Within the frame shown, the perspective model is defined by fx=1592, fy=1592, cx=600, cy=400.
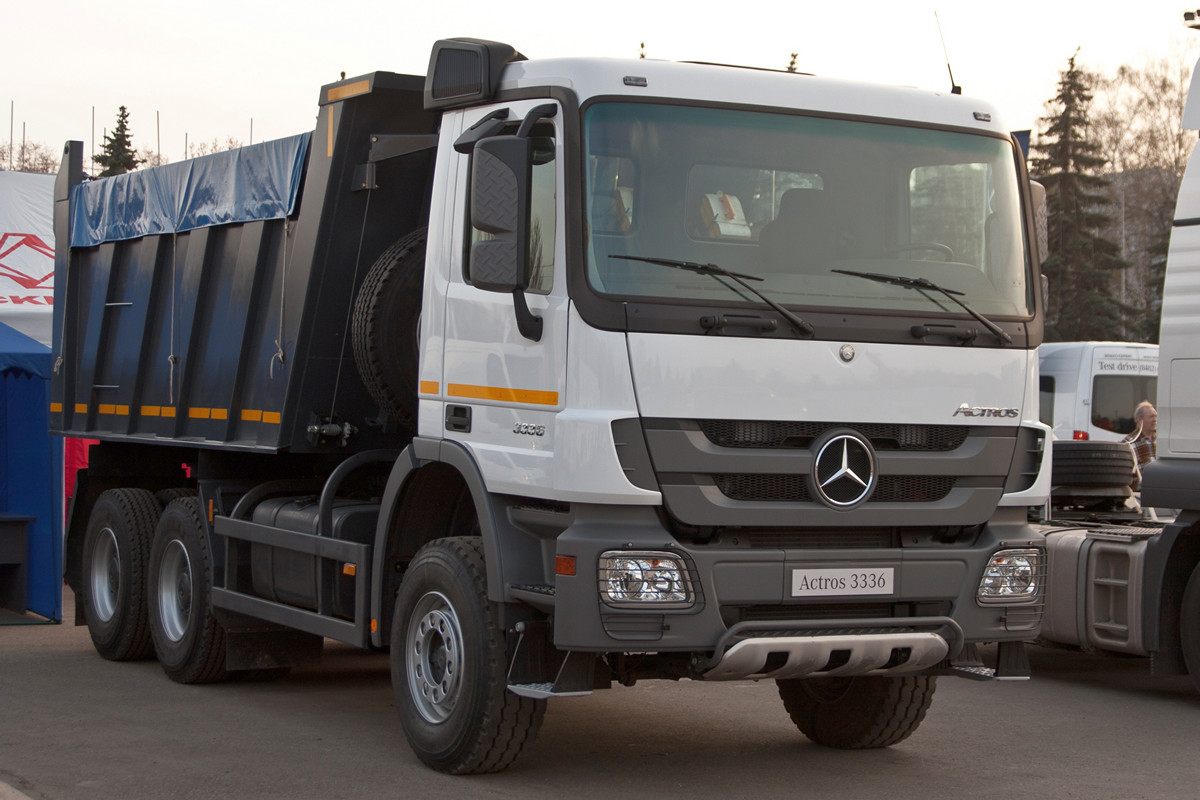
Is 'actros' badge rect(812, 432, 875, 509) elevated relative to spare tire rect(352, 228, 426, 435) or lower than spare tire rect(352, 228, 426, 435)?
lower

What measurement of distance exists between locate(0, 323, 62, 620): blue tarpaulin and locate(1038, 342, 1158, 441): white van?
51.2 ft

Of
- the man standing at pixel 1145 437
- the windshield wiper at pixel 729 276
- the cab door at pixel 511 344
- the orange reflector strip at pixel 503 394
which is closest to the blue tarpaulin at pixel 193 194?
the cab door at pixel 511 344

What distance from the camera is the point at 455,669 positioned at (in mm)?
6805

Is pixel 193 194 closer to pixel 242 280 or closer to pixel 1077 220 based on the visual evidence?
pixel 242 280

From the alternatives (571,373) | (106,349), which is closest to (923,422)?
(571,373)

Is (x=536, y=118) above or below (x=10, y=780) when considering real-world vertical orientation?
above

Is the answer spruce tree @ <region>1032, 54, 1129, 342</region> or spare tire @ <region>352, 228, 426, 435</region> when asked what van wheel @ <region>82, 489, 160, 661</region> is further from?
spruce tree @ <region>1032, 54, 1129, 342</region>

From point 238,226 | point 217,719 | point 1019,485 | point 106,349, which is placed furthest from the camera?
Result: point 106,349

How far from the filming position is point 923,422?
A: 650 cm

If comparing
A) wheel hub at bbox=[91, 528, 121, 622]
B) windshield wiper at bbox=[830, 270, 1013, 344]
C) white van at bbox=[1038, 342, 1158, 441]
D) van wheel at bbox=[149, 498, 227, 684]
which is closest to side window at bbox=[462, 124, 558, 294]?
windshield wiper at bbox=[830, 270, 1013, 344]

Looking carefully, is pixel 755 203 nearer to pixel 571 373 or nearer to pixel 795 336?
pixel 795 336

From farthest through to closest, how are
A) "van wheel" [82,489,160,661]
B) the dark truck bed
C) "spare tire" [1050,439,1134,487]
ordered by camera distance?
"spare tire" [1050,439,1134,487], "van wheel" [82,489,160,661], the dark truck bed

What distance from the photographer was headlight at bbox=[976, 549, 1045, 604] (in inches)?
260

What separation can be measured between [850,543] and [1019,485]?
82cm
